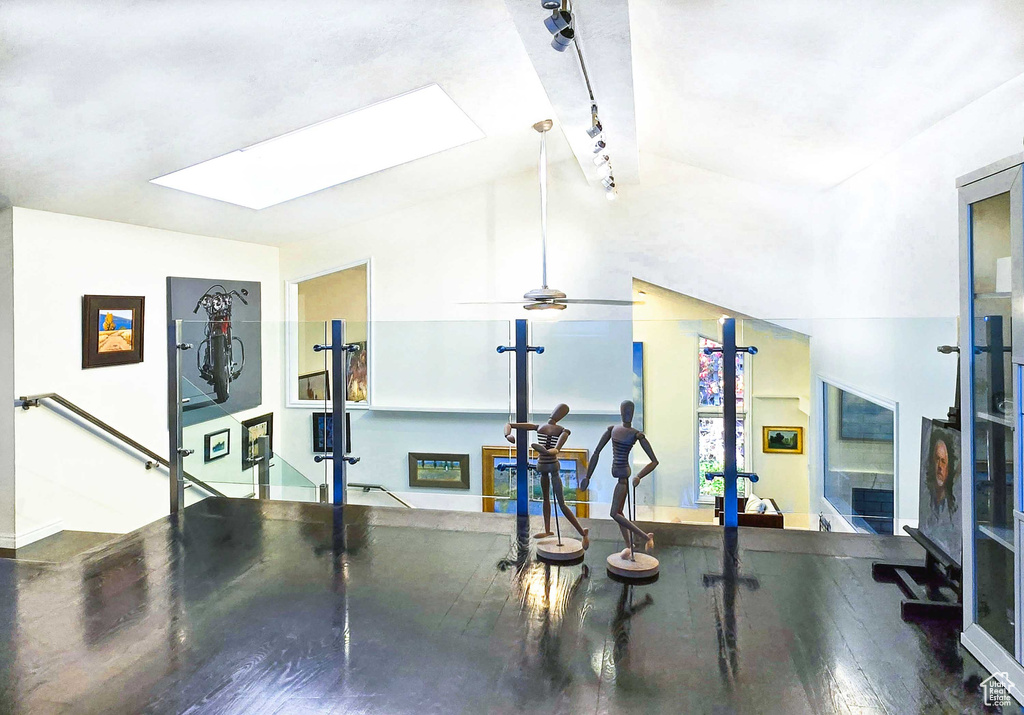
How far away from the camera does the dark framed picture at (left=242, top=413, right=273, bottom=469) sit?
11.9 feet

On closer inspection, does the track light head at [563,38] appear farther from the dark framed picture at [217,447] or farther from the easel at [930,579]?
the dark framed picture at [217,447]

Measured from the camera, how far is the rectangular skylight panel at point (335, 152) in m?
4.70

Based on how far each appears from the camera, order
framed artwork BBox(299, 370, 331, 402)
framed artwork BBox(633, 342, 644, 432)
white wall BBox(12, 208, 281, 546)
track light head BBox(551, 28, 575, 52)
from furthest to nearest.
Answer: white wall BBox(12, 208, 281, 546)
framed artwork BBox(299, 370, 331, 402)
framed artwork BBox(633, 342, 644, 432)
track light head BBox(551, 28, 575, 52)

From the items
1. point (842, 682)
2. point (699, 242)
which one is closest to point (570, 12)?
point (842, 682)

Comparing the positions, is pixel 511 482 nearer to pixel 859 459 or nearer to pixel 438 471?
pixel 438 471

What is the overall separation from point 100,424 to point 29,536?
30.2 inches

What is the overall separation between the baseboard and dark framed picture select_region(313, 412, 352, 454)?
2015 mm

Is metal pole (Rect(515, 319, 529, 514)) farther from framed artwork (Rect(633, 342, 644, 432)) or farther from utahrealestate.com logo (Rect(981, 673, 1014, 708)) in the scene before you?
utahrealestate.com logo (Rect(981, 673, 1014, 708))

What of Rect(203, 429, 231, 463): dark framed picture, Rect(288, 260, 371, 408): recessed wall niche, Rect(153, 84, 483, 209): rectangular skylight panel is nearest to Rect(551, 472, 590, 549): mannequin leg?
Rect(288, 260, 371, 408): recessed wall niche

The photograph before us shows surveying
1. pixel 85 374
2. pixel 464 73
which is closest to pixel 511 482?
pixel 464 73

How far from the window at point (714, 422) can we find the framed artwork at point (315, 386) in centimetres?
190

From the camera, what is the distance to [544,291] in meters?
5.21

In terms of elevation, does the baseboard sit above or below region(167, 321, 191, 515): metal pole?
below

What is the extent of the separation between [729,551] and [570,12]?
2177 mm
